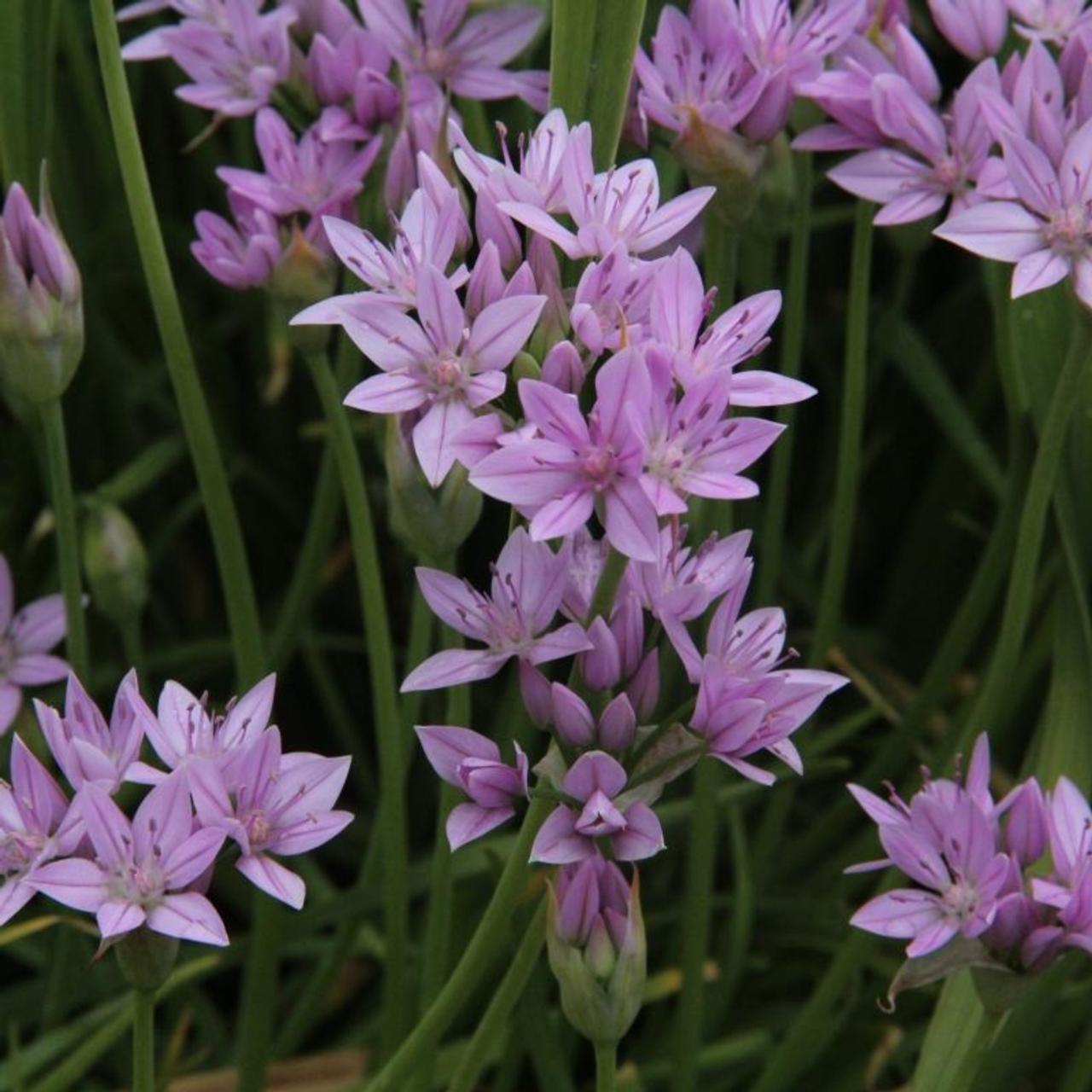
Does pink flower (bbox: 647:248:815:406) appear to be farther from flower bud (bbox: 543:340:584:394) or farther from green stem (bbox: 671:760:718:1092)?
green stem (bbox: 671:760:718:1092)

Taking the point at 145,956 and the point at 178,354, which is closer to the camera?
the point at 145,956

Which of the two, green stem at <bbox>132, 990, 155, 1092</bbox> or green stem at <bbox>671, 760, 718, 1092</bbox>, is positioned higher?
green stem at <bbox>132, 990, 155, 1092</bbox>

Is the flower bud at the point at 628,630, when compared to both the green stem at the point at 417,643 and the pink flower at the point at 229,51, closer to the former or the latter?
the green stem at the point at 417,643

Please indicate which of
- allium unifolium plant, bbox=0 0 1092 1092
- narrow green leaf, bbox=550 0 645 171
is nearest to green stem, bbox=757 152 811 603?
allium unifolium plant, bbox=0 0 1092 1092

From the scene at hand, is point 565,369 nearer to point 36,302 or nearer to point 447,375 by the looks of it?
point 447,375

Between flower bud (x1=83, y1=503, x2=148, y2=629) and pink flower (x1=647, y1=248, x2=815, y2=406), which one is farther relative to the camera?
flower bud (x1=83, y1=503, x2=148, y2=629)

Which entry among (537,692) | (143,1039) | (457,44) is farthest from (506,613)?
(457,44)
